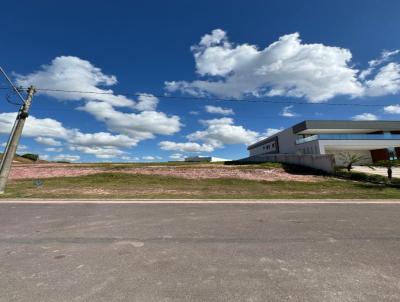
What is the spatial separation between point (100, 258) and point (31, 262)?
46.5 inches

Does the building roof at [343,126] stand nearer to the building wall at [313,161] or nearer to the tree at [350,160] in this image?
the tree at [350,160]

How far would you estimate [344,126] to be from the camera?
44062 millimetres

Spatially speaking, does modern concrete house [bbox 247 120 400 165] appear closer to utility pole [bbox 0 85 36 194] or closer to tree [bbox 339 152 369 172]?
tree [bbox 339 152 369 172]

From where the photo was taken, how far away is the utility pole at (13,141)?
14628 mm

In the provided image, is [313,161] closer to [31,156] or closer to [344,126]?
Answer: [344,126]

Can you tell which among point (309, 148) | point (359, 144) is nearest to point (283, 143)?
point (309, 148)

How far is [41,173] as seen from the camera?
1006 inches

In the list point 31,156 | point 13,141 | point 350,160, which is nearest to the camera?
point 13,141

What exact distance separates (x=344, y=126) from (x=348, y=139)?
4.40 meters

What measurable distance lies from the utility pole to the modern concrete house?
38751mm

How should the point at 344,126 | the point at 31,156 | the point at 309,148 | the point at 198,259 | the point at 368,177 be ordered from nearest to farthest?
the point at 198,259 < the point at 368,177 < the point at 309,148 < the point at 344,126 < the point at 31,156

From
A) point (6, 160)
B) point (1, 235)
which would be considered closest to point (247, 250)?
point (1, 235)

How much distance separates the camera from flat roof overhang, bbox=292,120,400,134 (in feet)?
142

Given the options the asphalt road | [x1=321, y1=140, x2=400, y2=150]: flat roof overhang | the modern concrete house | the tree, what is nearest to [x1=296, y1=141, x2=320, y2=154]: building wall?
the modern concrete house
